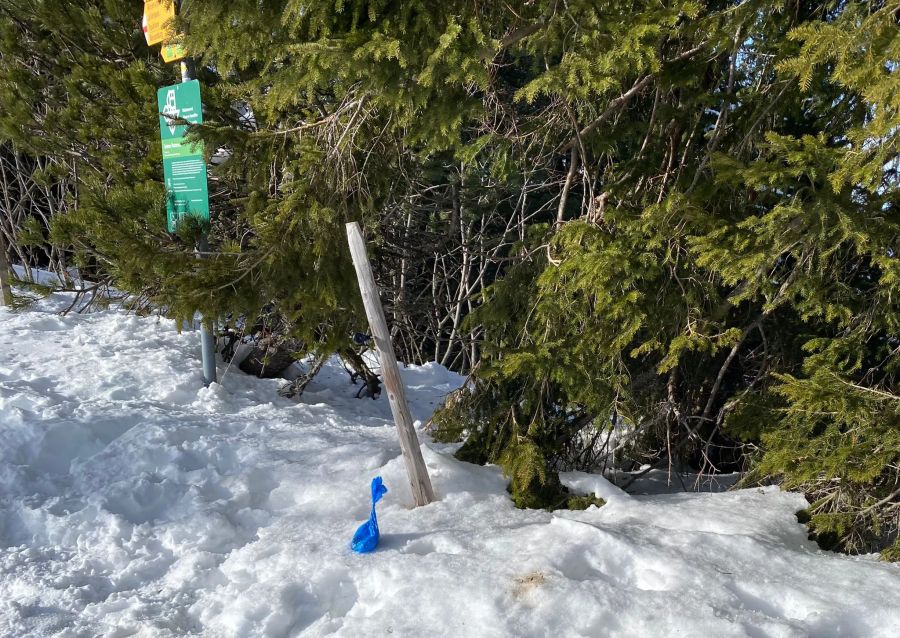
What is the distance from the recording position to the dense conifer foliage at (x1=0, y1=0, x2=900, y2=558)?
3.11 meters

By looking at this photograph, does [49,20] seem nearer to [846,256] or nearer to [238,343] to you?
[238,343]

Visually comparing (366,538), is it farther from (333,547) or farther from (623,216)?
(623,216)

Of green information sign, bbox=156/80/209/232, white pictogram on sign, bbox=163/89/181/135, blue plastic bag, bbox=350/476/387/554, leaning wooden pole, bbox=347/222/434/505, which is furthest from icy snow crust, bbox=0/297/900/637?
white pictogram on sign, bbox=163/89/181/135

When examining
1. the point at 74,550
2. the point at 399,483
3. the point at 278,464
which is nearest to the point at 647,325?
the point at 399,483

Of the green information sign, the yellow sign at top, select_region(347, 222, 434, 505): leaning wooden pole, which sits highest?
the yellow sign at top

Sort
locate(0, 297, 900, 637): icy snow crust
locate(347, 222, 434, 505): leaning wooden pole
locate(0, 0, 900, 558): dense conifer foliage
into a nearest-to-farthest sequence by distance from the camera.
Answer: locate(0, 297, 900, 637): icy snow crust, locate(0, 0, 900, 558): dense conifer foliage, locate(347, 222, 434, 505): leaning wooden pole

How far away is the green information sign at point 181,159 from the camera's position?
15.6ft

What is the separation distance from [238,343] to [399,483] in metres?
3.20

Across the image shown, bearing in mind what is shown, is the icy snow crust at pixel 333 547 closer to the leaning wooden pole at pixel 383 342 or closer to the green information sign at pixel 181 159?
the leaning wooden pole at pixel 383 342

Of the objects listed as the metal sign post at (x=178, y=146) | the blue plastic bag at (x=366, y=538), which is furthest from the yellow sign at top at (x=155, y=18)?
the blue plastic bag at (x=366, y=538)

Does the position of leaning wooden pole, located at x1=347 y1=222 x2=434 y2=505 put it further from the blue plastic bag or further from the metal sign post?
the metal sign post

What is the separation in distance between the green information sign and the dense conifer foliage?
148mm

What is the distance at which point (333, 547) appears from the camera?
3225mm

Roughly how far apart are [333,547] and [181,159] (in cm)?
318
